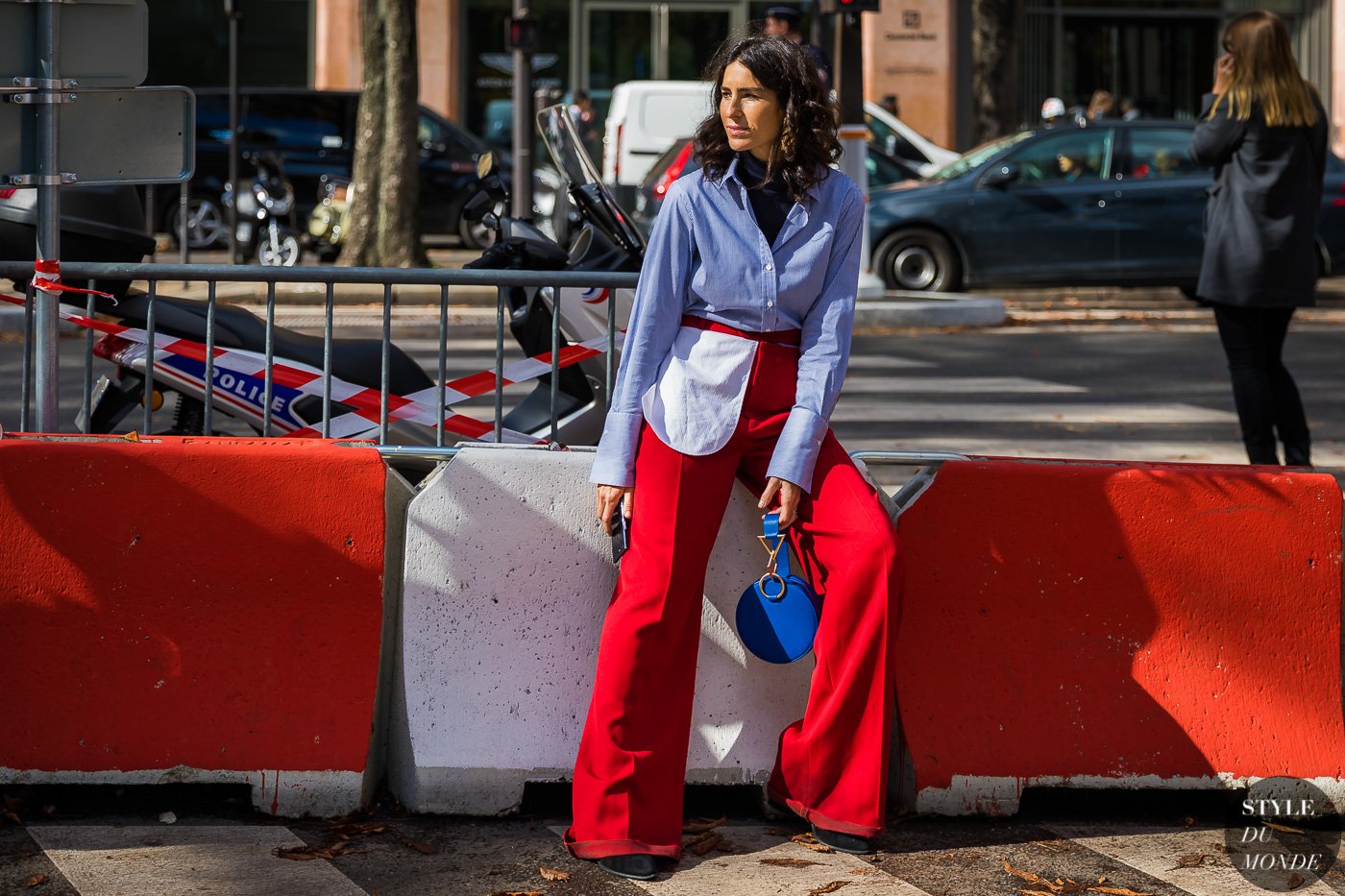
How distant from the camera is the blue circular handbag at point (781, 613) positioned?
3822mm

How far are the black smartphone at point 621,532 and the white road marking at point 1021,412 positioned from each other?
17.1ft

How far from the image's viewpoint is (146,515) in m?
3.87

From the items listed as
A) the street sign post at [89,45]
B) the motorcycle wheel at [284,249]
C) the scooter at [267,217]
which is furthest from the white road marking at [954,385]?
the scooter at [267,217]

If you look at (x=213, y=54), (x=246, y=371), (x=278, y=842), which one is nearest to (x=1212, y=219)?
(x=246, y=371)

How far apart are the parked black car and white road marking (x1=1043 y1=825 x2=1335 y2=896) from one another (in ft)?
54.7

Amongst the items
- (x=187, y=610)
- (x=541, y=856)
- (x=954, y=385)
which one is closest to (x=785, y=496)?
(x=541, y=856)

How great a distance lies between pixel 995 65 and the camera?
23.0 meters

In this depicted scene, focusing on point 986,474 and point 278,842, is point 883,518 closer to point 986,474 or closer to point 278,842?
point 986,474

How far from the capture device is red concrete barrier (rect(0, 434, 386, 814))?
3848 millimetres

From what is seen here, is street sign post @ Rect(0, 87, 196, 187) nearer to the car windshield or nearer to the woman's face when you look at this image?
the woman's face

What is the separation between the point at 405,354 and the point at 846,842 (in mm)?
2585

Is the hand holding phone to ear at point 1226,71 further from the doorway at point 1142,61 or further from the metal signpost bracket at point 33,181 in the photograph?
the doorway at point 1142,61

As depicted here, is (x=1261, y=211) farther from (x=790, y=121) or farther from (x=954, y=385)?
(x=954, y=385)

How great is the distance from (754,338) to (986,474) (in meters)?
0.63
